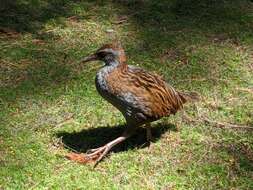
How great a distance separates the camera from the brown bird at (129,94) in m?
5.00

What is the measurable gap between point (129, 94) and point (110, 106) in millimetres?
878

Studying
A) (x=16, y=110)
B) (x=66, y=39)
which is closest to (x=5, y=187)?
(x=16, y=110)

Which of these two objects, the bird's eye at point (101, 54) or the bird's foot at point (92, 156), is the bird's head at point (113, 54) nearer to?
the bird's eye at point (101, 54)

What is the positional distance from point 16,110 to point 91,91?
0.79 m

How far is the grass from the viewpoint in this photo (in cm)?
491

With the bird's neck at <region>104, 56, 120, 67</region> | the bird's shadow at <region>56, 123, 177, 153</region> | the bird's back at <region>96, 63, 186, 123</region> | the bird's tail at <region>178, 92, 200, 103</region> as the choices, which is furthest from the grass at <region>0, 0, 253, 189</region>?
the bird's neck at <region>104, 56, 120, 67</region>

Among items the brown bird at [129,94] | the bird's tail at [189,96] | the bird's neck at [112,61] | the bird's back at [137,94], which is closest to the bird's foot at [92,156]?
the brown bird at [129,94]

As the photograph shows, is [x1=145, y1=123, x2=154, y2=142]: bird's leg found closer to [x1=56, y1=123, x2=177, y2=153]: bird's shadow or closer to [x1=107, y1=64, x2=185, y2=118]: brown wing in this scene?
[x1=56, y1=123, x2=177, y2=153]: bird's shadow

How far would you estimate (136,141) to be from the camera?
538 centimetres

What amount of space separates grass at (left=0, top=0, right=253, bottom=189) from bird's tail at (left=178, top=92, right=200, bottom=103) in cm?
17

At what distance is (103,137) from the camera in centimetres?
541

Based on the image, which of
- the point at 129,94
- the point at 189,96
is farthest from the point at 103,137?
the point at 189,96

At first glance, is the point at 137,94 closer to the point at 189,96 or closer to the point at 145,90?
the point at 145,90

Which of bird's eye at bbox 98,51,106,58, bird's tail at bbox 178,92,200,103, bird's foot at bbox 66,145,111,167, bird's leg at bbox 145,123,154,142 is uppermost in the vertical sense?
bird's eye at bbox 98,51,106,58
